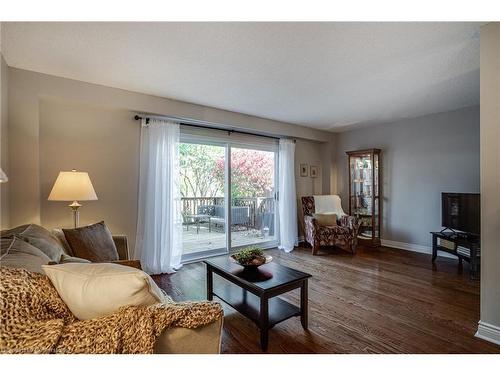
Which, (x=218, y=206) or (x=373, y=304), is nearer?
(x=373, y=304)

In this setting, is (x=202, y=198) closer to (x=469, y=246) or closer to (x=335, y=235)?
(x=335, y=235)

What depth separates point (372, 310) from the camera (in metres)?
2.25

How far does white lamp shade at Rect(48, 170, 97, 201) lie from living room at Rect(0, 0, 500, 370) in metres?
0.02

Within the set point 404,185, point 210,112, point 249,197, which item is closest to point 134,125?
point 210,112

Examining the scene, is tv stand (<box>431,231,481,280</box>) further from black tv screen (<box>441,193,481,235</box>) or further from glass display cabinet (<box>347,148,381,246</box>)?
glass display cabinet (<box>347,148,381,246</box>)

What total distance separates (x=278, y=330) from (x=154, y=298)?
138 cm

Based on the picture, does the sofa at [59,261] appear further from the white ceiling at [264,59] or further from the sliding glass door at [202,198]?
the sliding glass door at [202,198]

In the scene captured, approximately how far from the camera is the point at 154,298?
949 millimetres

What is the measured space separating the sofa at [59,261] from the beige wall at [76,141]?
1030mm

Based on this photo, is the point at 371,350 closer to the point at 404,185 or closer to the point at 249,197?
the point at 249,197

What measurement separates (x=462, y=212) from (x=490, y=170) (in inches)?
78.3

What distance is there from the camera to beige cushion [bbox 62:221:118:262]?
77.7 inches

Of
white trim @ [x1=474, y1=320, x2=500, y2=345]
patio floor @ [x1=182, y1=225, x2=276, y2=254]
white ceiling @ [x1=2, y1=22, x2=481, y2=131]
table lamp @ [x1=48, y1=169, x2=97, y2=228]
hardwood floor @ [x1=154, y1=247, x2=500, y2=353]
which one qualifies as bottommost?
hardwood floor @ [x1=154, y1=247, x2=500, y2=353]

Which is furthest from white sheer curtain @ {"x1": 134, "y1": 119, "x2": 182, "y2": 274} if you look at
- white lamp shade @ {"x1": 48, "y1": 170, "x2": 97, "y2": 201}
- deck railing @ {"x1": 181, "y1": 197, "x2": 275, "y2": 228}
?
white lamp shade @ {"x1": 48, "y1": 170, "x2": 97, "y2": 201}
